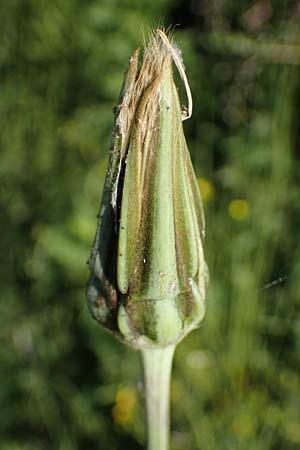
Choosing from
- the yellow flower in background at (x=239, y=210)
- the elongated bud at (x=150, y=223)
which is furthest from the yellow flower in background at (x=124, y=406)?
the elongated bud at (x=150, y=223)

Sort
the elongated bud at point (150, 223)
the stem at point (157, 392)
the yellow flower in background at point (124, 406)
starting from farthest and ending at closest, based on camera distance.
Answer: the yellow flower in background at point (124, 406) < the stem at point (157, 392) < the elongated bud at point (150, 223)

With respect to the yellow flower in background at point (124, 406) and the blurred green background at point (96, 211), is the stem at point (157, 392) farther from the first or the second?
the yellow flower in background at point (124, 406)

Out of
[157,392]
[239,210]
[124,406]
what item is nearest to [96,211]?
[239,210]

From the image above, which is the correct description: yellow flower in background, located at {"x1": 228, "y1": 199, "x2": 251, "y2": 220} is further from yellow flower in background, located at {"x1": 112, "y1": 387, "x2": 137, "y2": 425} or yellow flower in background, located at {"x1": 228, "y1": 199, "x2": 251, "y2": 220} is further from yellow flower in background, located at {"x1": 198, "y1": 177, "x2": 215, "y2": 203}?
yellow flower in background, located at {"x1": 112, "y1": 387, "x2": 137, "y2": 425}

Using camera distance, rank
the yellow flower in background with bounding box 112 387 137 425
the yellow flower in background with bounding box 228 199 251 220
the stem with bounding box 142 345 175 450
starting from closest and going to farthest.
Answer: the stem with bounding box 142 345 175 450, the yellow flower in background with bounding box 112 387 137 425, the yellow flower in background with bounding box 228 199 251 220

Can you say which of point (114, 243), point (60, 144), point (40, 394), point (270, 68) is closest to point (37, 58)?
point (60, 144)

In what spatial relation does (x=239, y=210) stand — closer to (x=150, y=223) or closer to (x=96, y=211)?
(x=96, y=211)

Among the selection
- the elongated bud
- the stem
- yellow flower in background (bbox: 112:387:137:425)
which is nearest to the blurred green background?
yellow flower in background (bbox: 112:387:137:425)
